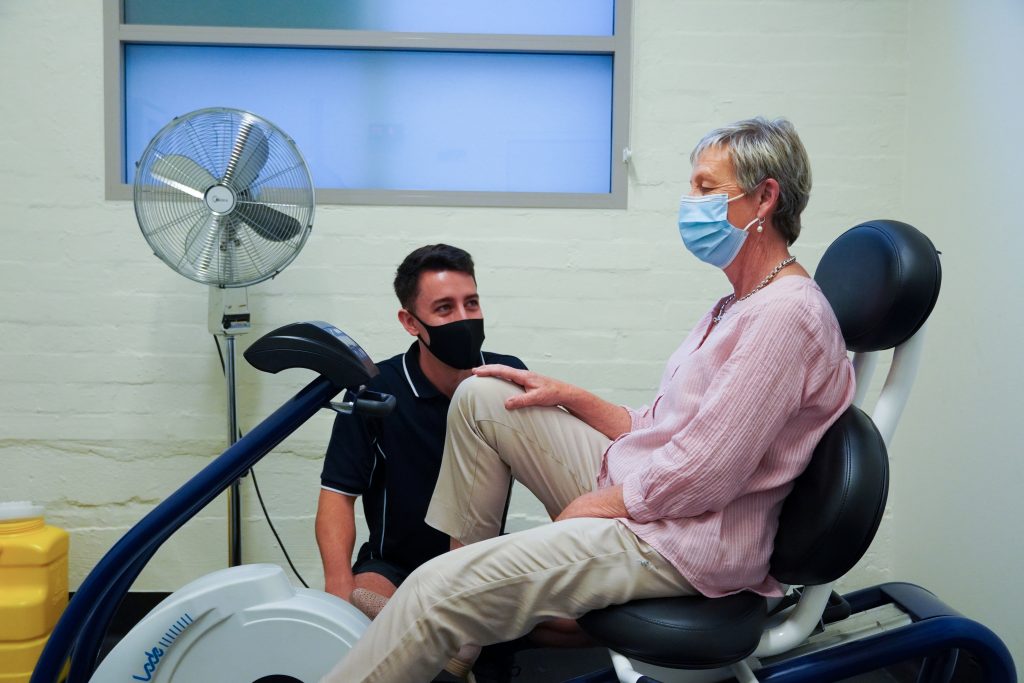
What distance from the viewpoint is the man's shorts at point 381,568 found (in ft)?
6.89

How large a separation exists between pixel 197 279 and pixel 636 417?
118 centimetres

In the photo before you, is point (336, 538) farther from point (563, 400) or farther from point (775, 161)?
point (775, 161)

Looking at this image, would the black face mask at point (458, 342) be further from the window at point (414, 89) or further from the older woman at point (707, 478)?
the window at point (414, 89)

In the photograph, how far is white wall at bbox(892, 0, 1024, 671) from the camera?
2061mm

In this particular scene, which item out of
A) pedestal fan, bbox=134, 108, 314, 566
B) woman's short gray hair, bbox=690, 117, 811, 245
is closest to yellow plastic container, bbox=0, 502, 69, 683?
pedestal fan, bbox=134, 108, 314, 566

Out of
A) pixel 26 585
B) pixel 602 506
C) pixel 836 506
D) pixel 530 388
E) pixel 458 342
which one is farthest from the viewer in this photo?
pixel 26 585

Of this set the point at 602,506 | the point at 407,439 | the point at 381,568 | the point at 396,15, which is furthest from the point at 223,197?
the point at 602,506

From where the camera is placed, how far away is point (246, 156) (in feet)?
7.22

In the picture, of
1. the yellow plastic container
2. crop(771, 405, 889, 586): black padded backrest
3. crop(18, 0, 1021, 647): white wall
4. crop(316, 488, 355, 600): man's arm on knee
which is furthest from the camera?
crop(18, 0, 1021, 647): white wall

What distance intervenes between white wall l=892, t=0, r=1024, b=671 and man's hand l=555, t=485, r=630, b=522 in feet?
3.74

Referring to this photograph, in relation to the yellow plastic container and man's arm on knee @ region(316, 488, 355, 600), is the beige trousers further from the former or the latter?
the yellow plastic container

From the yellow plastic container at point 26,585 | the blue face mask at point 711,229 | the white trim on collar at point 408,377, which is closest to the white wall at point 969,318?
the blue face mask at point 711,229

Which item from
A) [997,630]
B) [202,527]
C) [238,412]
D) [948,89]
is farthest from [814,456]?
[202,527]

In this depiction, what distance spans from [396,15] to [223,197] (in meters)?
0.89
